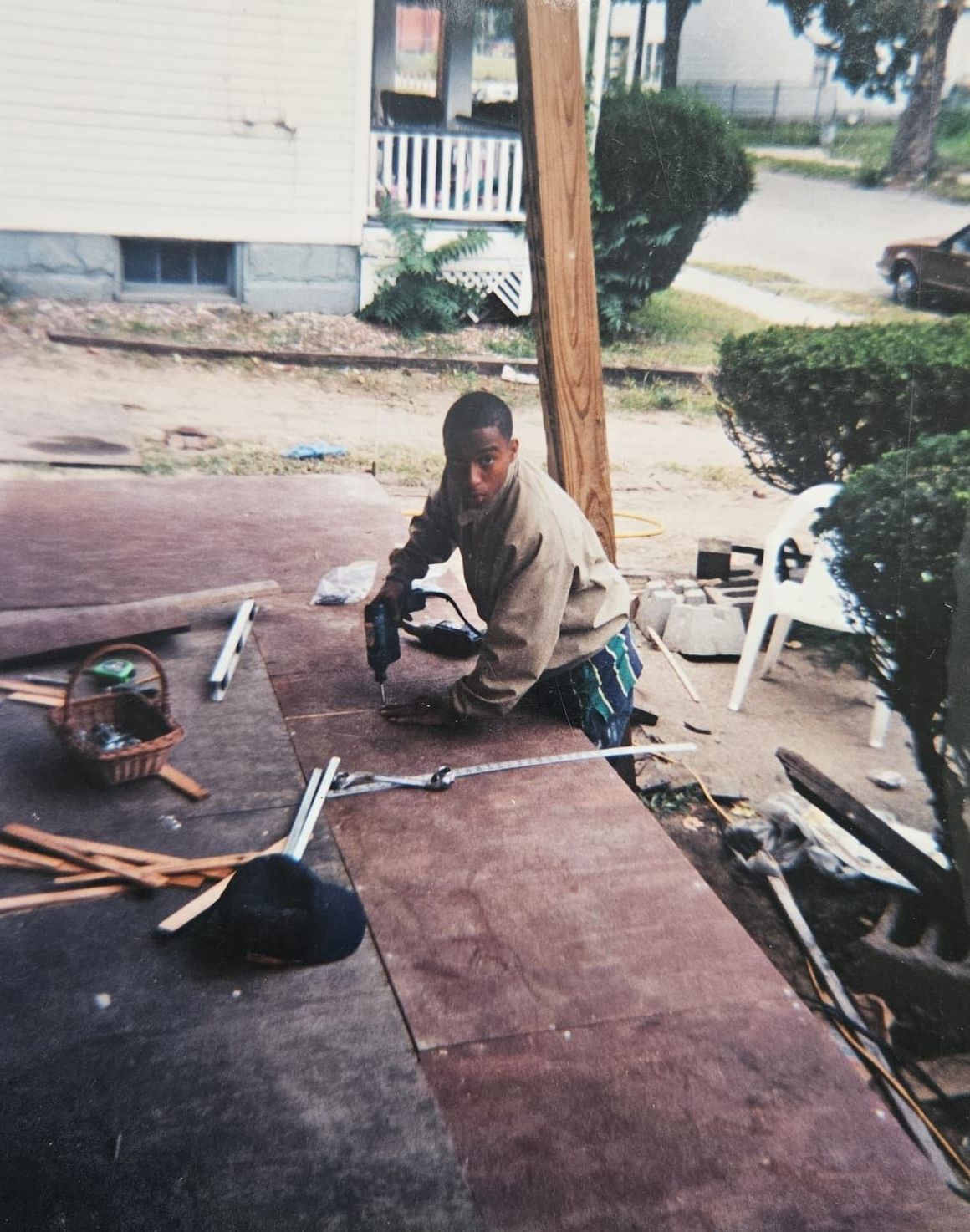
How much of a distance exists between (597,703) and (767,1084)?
146 centimetres

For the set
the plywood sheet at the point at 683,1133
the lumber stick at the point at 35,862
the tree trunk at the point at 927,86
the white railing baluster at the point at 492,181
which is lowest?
the lumber stick at the point at 35,862

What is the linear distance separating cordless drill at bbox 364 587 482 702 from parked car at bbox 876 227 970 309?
281 centimetres

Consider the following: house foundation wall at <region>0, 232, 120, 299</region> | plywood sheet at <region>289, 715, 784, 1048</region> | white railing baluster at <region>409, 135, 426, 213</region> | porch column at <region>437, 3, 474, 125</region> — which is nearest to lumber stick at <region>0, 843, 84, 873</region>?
plywood sheet at <region>289, 715, 784, 1048</region>

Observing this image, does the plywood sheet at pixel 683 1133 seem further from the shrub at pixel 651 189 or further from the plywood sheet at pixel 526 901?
the shrub at pixel 651 189

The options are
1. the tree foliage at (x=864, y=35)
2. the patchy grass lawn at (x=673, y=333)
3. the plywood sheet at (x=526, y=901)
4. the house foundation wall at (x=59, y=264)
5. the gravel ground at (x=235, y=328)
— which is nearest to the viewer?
the plywood sheet at (x=526, y=901)

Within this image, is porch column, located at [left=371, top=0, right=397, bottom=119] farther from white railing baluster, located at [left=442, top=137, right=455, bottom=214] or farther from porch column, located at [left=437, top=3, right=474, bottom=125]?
white railing baluster, located at [left=442, top=137, right=455, bottom=214]

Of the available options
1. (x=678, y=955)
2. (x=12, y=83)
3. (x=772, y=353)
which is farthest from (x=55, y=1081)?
(x=772, y=353)

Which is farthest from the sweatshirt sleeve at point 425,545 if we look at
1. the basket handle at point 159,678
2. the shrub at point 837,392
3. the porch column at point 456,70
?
the porch column at point 456,70

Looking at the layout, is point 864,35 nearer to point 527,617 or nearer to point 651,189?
point 527,617

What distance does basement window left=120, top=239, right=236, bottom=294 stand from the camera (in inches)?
225

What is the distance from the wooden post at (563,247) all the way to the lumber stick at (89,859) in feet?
6.07

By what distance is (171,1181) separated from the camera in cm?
164

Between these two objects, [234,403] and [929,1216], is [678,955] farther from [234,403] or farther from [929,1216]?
[234,403]

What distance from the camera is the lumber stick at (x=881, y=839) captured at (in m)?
3.28
